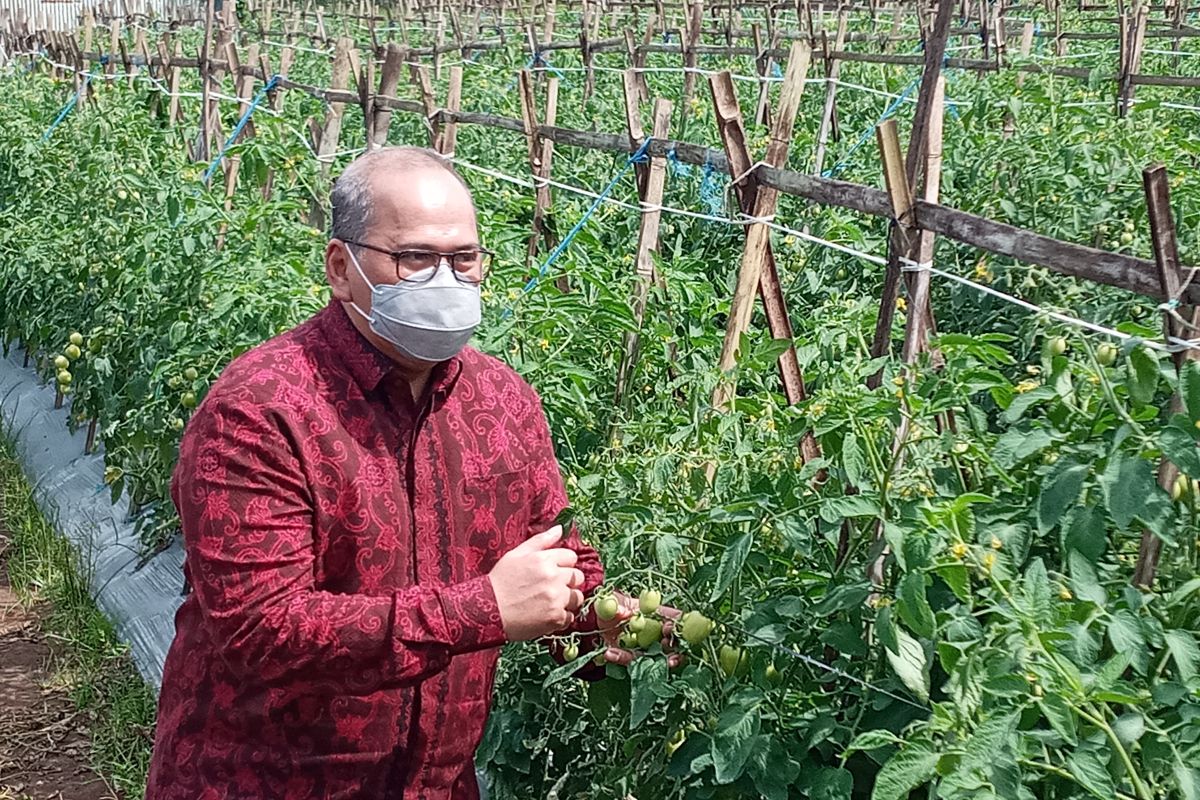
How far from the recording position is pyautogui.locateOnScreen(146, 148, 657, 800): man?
196 centimetres

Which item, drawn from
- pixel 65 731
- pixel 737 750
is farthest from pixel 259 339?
pixel 737 750

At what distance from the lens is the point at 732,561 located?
2074 millimetres

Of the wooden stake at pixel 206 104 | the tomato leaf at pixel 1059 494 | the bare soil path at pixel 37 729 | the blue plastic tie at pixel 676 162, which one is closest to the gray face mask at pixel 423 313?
the tomato leaf at pixel 1059 494

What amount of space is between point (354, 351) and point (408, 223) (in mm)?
214

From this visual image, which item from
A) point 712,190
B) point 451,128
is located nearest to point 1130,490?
point 712,190

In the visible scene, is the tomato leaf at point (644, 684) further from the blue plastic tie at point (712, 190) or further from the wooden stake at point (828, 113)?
the wooden stake at point (828, 113)

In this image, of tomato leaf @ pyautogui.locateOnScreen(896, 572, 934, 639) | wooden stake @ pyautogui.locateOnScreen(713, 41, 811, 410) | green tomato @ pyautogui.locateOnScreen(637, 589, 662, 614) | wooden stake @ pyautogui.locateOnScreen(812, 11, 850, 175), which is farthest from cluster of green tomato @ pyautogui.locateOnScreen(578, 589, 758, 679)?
wooden stake @ pyautogui.locateOnScreen(812, 11, 850, 175)

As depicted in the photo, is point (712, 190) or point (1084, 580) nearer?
point (1084, 580)

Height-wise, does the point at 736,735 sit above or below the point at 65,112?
below

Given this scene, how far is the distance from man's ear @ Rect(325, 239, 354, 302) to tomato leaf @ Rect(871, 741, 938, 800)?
0.99 meters

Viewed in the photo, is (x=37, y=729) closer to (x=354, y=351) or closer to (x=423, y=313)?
(x=354, y=351)

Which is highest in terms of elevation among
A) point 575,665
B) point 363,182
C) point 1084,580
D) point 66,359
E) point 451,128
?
point 363,182

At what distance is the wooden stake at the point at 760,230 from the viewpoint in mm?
3207

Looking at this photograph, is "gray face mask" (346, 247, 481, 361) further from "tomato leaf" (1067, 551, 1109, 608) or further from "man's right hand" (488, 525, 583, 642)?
"tomato leaf" (1067, 551, 1109, 608)
